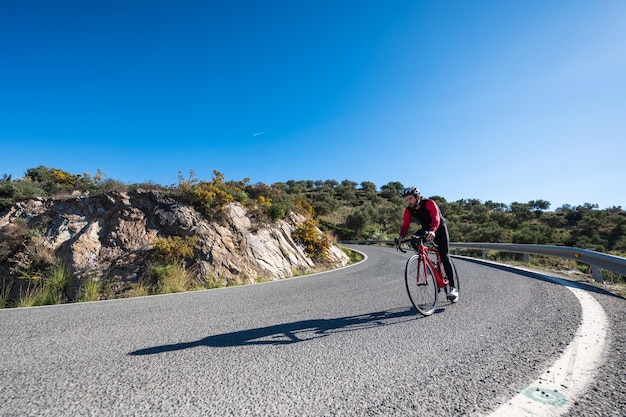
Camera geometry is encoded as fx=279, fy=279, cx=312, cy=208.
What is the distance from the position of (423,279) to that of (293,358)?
8.71 ft

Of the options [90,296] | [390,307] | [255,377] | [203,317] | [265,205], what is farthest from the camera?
[265,205]

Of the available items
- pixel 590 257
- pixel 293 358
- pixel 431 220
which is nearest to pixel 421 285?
pixel 431 220

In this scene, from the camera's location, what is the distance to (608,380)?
197 centimetres

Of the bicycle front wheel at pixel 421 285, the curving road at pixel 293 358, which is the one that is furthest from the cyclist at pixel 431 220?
the curving road at pixel 293 358

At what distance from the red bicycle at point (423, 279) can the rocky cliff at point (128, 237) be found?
5129 millimetres

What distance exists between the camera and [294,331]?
3.33 meters

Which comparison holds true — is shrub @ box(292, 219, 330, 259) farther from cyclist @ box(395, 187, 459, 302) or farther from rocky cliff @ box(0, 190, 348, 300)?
cyclist @ box(395, 187, 459, 302)

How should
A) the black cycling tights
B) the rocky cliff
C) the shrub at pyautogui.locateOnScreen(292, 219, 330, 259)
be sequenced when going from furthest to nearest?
the shrub at pyautogui.locateOnScreen(292, 219, 330, 259), the rocky cliff, the black cycling tights

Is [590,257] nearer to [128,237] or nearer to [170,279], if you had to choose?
[170,279]

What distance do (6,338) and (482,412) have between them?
485 centimetres

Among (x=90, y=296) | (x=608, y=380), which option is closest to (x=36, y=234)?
(x=90, y=296)

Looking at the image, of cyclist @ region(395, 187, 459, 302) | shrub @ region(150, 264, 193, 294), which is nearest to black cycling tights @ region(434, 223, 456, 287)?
cyclist @ region(395, 187, 459, 302)

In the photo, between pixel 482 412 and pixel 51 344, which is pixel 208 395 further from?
pixel 51 344

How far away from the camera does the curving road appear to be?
71.6 inches
